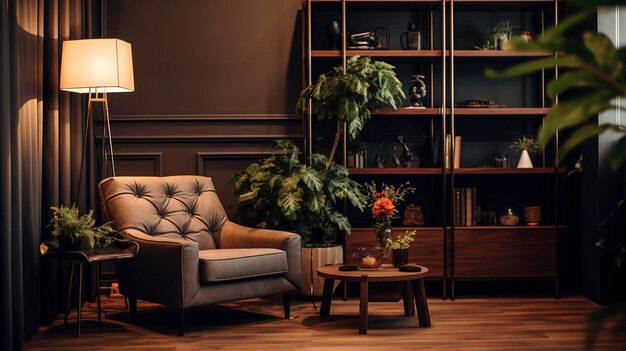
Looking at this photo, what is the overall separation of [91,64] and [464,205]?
2532 millimetres

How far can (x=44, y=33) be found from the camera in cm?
434

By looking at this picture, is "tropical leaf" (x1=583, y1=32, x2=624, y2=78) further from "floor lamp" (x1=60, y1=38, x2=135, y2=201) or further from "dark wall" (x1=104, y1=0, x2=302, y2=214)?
"dark wall" (x1=104, y1=0, x2=302, y2=214)

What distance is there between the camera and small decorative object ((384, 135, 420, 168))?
5.17 metres

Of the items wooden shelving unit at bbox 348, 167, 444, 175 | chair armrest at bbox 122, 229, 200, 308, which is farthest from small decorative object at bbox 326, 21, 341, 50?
chair armrest at bbox 122, 229, 200, 308

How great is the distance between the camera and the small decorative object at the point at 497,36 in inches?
202

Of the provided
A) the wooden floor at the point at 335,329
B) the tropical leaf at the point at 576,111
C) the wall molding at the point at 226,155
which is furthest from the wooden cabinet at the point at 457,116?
the tropical leaf at the point at 576,111

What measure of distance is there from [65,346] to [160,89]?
2.18 meters

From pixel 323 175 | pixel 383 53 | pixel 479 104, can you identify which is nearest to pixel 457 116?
→ pixel 479 104

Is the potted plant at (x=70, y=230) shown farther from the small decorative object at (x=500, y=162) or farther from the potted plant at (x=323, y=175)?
the small decorative object at (x=500, y=162)

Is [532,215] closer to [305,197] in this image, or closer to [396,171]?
[396,171]

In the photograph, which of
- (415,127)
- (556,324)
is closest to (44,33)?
(415,127)

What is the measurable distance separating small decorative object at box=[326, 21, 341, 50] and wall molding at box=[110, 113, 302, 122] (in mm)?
551

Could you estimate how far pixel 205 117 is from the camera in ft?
17.3

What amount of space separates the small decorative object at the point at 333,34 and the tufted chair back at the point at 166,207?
1.24 meters
